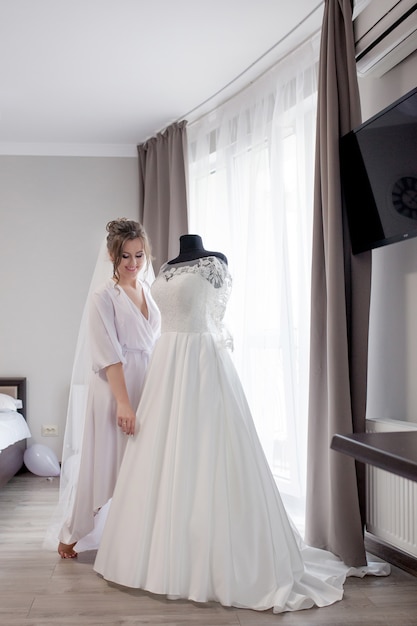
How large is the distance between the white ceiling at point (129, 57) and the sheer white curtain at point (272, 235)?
0.71ft

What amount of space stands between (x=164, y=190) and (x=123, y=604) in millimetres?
3607

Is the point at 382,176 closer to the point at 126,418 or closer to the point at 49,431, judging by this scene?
the point at 126,418

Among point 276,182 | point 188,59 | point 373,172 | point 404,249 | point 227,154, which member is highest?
point 188,59

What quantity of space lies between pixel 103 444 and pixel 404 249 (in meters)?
1.62

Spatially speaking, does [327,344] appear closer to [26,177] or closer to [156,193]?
[156,193]

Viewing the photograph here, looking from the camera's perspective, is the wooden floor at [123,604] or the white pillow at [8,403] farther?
the white pillow at [8,403]

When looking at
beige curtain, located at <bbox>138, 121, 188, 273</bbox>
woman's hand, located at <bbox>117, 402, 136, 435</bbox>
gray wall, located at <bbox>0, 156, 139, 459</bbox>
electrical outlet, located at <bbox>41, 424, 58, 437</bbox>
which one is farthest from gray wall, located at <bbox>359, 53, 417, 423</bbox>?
electrical outlet, located at <bbox>41, 424, 58, 437</bbox>

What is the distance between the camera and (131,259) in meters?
3.16

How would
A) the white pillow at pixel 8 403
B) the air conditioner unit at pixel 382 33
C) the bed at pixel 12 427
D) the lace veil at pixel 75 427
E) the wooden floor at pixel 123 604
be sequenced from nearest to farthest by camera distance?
the wooden floor at pixel 123 604, the air conditioner unit at pixel 382 33, the lace veil at pixel 75 427, the bed at pixel 12 427, the white pillow at pixel 8 403

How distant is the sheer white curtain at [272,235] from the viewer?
387cm

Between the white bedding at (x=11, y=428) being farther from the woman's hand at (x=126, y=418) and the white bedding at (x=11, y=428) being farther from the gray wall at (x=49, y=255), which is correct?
the woman's hand at (x=126, y=418)

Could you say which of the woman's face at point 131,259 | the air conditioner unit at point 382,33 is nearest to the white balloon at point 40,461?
the woman's face at point 131,259

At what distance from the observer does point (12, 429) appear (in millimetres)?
4922

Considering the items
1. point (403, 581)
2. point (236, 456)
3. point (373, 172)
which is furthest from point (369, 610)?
point (373, 172)
